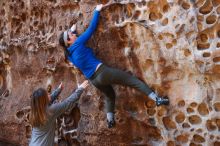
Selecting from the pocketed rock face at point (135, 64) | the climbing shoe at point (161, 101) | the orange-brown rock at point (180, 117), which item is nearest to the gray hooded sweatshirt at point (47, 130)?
the pocketed rock face at point (135, 64)

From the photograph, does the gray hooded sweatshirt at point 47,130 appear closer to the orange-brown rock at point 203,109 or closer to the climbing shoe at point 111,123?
the climbing shoe at point 111,123

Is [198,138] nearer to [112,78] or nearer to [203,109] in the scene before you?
[203,109]

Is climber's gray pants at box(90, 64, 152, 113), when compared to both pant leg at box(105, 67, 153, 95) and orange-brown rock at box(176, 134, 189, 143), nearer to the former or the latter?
pant leg at box(105, 67, 153, 95)

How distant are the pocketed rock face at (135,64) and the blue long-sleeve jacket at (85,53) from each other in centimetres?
18

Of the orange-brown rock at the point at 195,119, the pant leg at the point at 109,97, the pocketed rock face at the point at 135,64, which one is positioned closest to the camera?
the pocketed rock face at the point at 135,64

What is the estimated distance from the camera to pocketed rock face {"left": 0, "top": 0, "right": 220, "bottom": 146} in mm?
3066

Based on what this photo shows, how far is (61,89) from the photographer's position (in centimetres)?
388

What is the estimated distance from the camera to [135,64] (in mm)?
3436

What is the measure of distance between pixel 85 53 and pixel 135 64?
0.42 meters

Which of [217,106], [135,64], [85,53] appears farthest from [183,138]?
[85,53]

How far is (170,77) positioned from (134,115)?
487 millimetres

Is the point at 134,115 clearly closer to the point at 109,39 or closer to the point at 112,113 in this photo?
the point at 112,113

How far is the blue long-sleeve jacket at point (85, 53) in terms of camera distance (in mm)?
3326

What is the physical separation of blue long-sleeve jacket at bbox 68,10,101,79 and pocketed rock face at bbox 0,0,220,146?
0.18 m
